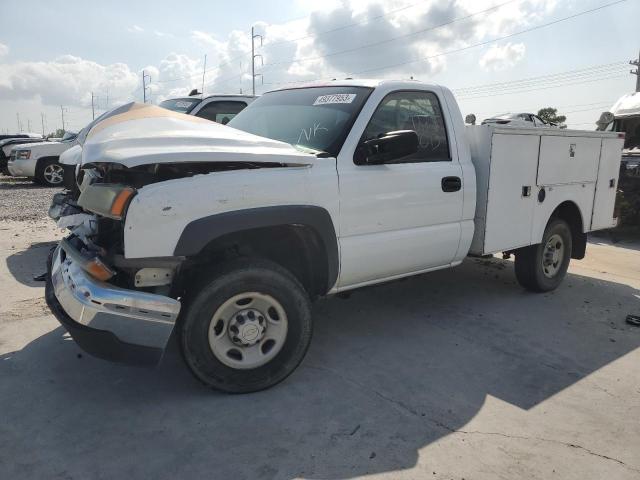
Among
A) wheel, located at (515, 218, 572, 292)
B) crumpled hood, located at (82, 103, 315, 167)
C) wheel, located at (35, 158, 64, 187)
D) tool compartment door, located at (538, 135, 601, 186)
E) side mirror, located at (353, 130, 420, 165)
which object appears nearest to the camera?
crumpled hood, located at (82, 103, 315, 167)

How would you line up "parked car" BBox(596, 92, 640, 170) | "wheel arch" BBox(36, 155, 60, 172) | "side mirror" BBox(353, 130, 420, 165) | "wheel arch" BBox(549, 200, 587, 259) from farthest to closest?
"wheel arch" BBox(36, 155, 60, 172) → "parked car" BBox(596, 92, 640, 170) → "wheel arch" BBox(549, 200, 587, 259) → "side mirror" BBox(353, 130, 420, 165)

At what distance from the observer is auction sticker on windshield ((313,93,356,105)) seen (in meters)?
3.99

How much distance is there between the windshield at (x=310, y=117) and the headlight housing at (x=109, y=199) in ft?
4.52

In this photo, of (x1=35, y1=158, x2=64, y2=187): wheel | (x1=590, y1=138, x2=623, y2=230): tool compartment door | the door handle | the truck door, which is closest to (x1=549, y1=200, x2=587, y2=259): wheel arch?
(x1=590, y1=138, x2=623, y2=230): tool compartment door

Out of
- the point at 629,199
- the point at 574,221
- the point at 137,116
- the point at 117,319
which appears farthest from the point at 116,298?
the point at 629,199

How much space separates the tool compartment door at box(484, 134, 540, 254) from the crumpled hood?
1.95 m

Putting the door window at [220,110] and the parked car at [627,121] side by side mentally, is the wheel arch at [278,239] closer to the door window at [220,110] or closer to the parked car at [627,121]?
the door window at [220,110]

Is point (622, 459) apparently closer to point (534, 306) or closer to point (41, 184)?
point (534, 306)

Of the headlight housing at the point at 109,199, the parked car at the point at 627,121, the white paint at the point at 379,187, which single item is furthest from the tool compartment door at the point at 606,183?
the headlight housing at the point at 109,199

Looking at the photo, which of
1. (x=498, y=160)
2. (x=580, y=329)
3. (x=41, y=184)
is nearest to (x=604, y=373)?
(x=580, y=329)

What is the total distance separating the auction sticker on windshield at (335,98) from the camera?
13.1ft

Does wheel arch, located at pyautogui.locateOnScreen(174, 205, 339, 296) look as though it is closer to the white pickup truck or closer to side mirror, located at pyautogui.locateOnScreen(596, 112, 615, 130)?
the white pickup truck

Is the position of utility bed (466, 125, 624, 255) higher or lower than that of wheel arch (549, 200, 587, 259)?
higher

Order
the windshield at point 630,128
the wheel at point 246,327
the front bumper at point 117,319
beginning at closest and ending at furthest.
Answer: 1. the front bumper at point 117,319
2. the wheel at point 246,327
3. the windshield at point 630,128
